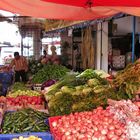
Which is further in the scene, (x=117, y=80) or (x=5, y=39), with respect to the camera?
(x=5, y=39)

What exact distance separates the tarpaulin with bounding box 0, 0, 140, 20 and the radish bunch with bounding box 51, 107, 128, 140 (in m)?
2.22

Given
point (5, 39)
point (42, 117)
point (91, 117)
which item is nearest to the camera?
point (91, 117)

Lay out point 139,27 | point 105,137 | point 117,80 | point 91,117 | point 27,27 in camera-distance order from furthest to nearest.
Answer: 1. point 27,27
2. point 139,27
3. point 117,80
4. point 91,117
5. point 105,137

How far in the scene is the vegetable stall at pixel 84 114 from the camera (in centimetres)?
376

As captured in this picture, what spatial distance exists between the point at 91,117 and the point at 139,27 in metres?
8.52

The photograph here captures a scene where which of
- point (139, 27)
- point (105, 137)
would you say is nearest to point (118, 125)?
point (105, 137)

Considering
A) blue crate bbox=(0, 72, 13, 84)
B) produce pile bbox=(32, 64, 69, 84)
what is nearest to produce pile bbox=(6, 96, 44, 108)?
produce pile bbox=(32, 64, 69, 84)

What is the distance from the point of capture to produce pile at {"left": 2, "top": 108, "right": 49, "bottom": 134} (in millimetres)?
4492

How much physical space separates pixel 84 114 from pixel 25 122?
2.73ft

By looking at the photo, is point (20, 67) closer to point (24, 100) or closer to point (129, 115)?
point (24, 100)

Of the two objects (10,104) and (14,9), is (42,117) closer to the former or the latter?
(10,104)

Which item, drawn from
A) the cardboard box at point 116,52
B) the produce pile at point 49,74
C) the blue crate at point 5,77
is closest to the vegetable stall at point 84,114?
the produce pile at point 49,74

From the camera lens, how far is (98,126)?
3842 mm

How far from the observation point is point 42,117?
500 centimetres
